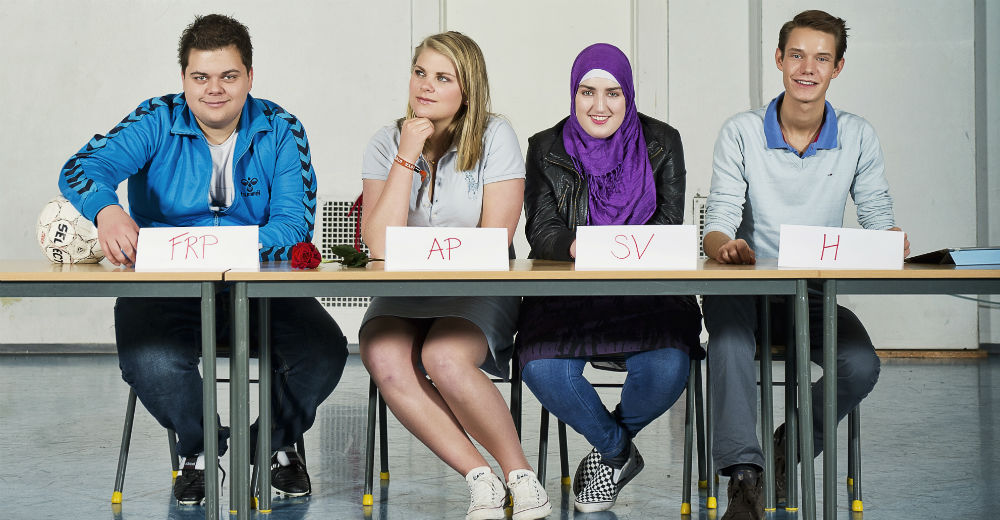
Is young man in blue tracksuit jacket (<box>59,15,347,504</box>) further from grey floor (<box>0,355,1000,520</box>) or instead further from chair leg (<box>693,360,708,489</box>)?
chair leg (<box>693,360,708,489</box>)

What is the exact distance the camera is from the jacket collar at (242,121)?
7.45 ft

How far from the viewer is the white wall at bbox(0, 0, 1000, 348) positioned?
504cm

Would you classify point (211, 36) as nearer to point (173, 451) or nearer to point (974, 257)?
point (173, 451)

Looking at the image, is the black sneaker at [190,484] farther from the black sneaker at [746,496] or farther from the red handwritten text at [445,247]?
the black sneaker at [746,496]

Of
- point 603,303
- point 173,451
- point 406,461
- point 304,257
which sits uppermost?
point 304,257

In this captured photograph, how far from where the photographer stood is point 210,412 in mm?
1858

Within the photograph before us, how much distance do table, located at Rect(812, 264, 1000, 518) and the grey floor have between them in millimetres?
367

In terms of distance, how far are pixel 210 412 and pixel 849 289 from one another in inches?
48.5

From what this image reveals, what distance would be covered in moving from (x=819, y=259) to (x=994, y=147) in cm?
375

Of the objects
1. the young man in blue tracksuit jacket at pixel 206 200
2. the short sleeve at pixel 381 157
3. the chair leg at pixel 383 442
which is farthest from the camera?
the chair leg at pixel 383 442

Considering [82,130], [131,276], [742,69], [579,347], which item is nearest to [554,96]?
[742,69]

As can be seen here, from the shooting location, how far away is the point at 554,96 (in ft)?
17.1

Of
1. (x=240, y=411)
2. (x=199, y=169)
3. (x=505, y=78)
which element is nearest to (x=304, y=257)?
(x=240, y=411)

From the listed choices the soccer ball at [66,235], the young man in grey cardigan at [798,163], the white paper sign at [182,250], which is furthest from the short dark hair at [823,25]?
the soccer ball at [66,235]
